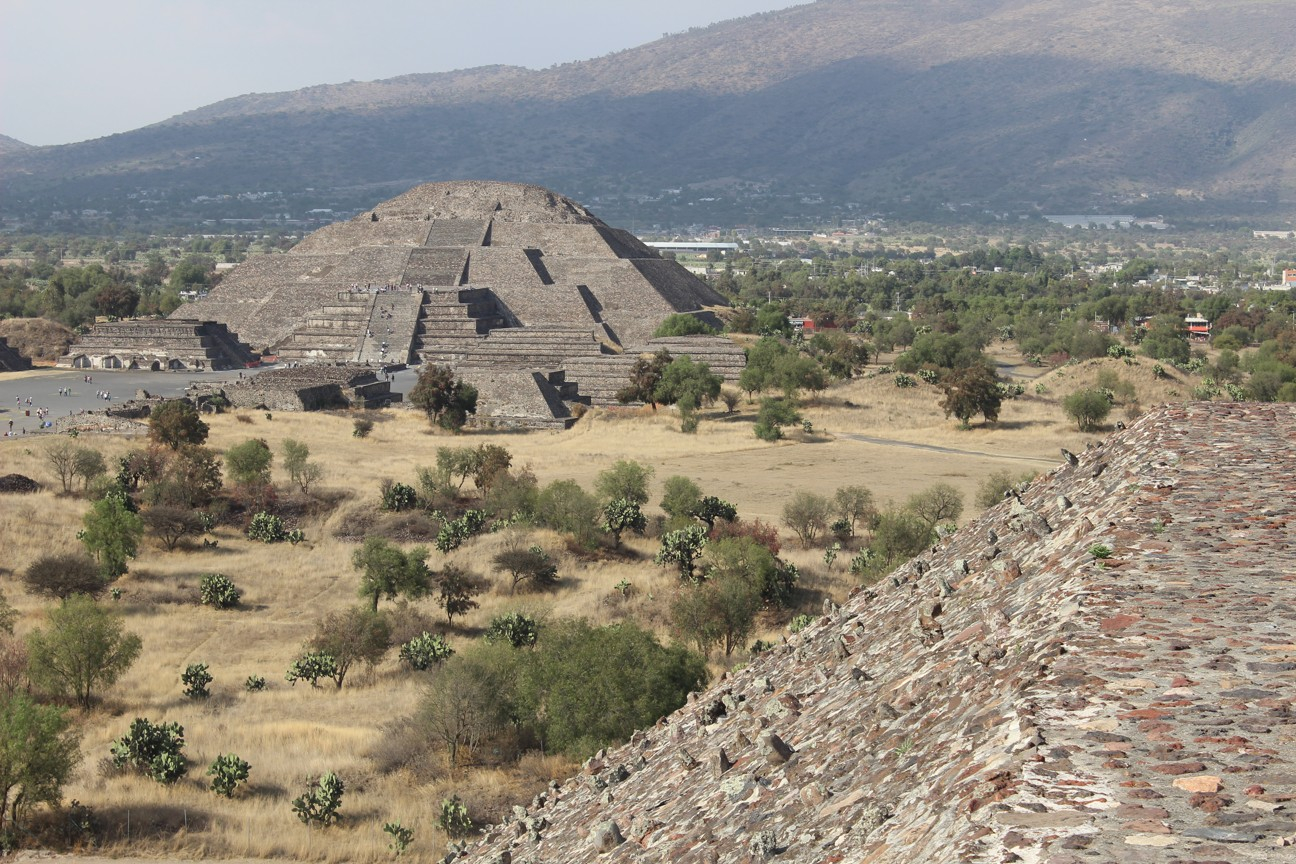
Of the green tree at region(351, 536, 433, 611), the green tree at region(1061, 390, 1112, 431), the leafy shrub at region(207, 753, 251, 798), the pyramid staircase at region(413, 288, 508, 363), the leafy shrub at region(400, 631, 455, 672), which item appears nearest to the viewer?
the leafy shrub at region(207, 753, 251, 798)

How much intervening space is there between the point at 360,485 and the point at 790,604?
17.2 m

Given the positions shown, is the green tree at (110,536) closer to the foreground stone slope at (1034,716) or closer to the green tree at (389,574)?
the green tree at (389,574)

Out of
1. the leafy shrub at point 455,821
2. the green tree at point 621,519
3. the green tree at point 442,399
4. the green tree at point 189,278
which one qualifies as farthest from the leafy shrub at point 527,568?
the green tree at point 189,278

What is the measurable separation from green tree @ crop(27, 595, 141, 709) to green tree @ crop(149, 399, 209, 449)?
2019 cm

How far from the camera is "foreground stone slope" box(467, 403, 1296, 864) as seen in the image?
4547 mm

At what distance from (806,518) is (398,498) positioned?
11.7m

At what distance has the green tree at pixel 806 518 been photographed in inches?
1400

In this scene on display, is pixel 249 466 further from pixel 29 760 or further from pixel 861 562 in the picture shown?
pixel 29 760

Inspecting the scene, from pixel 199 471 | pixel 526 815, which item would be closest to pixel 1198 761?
pixel 526 815

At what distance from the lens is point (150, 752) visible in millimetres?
19391

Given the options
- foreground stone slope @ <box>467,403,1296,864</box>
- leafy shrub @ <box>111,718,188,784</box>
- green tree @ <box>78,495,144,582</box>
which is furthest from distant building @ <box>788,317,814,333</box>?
foreground stone slope @ <box>467,403,1296,864</box>

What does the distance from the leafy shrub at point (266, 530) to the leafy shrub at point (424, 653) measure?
1064 centimetres

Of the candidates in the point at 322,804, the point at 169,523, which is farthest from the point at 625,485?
the point at 322,804

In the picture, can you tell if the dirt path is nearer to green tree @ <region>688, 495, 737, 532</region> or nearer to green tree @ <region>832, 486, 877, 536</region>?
green tree @ <region>832, 486, 877, 536</region>
